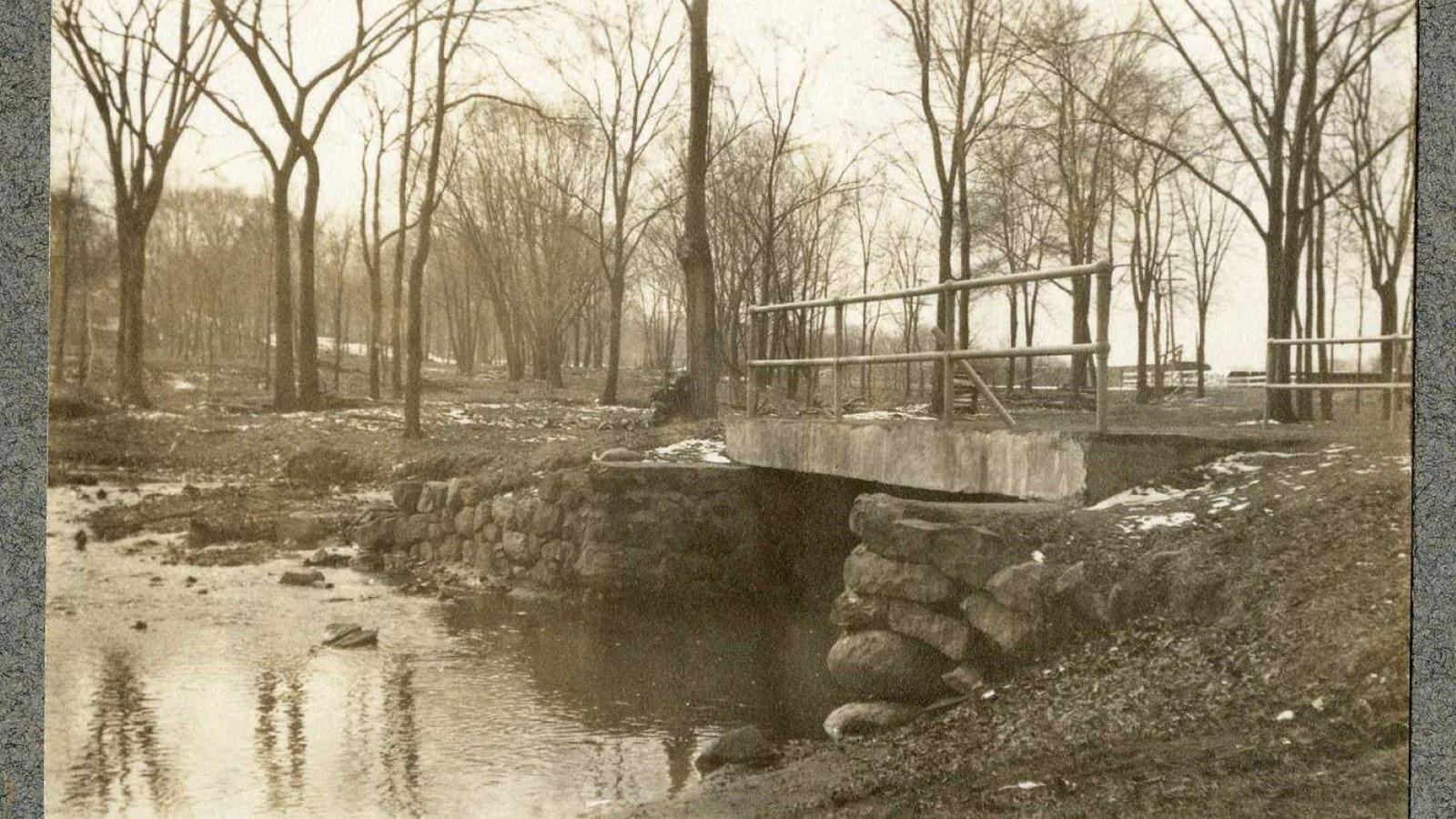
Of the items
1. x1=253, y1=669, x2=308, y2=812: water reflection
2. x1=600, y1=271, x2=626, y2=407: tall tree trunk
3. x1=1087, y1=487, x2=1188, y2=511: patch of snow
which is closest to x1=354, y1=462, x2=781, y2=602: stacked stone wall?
x1=600, y1=271, x2=626, y2=407: tall tree trunk

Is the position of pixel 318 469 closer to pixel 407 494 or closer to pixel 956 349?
pixel 407 494

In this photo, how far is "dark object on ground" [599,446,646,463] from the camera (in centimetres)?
787

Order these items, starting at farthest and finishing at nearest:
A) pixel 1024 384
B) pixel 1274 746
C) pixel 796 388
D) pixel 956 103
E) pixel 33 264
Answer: pixel 796 388 → pixel 1024 384 → pixel 956 103 → pixel 33 264 → pixel 1274 746

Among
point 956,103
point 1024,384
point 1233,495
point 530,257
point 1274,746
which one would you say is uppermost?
point 956,103

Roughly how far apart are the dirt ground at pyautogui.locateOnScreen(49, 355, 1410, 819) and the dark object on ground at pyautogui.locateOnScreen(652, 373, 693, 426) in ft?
9.57

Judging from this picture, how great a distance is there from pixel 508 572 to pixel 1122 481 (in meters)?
5.01

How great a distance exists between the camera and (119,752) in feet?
13.7

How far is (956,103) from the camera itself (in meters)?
5.95

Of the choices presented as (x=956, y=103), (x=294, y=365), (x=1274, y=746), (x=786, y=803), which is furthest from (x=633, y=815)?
(x=956, y=103)

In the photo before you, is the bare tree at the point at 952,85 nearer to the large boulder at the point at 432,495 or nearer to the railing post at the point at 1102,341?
the railing post at the point at 1102,341

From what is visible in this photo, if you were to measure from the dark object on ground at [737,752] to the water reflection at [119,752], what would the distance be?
7.12 ft

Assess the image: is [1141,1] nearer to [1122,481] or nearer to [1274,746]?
[1122,481]

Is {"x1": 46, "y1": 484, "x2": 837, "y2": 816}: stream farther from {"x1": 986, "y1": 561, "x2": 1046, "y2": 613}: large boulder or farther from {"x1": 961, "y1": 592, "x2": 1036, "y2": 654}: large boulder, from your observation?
{"x1": 986, "y1": 561, "x2": 1046, "y2": 613}: large boulder

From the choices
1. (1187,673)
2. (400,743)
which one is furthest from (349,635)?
(1187,673)
